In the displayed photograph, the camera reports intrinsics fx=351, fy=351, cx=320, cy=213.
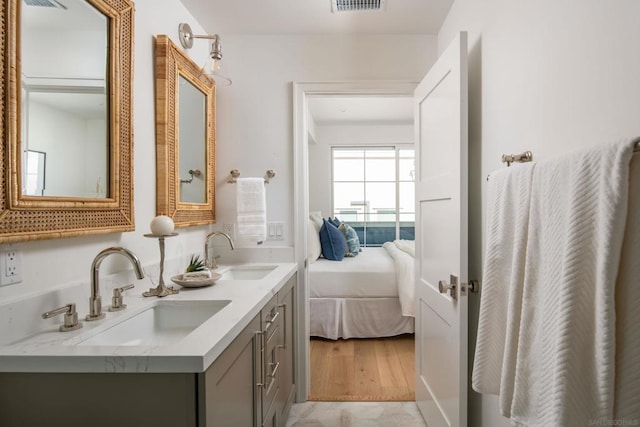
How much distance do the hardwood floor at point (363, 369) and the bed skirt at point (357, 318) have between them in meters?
0.08

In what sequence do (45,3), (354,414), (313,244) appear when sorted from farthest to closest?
(313,244) → (354,414) → (45,3)

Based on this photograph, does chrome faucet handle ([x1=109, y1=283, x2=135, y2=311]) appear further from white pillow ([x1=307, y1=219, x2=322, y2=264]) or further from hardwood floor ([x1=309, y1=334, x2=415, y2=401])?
white pillow ([x1=307, y1=219, x2=322, y2=264])

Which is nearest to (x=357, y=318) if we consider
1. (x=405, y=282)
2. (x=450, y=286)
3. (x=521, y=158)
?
(x=405, y=282)

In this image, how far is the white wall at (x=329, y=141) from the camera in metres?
5.34

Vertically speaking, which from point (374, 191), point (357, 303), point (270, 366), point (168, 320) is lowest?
point (357, 303)

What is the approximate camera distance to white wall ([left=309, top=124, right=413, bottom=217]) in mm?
5336

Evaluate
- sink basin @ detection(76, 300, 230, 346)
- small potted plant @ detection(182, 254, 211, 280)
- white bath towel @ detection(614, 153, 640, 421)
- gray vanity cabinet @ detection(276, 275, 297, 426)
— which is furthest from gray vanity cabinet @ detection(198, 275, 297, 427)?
white bath towel @ detection(614, 153, 640, 421)

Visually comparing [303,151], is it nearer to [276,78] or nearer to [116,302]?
[276,78]

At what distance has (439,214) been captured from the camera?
5.73 ft

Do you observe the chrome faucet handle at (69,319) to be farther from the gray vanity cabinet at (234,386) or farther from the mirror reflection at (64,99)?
the gray vanity cabinet at (234,386)

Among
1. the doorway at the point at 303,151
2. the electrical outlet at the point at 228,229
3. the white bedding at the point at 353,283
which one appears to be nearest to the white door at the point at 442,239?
the doorway at the point at 303,151

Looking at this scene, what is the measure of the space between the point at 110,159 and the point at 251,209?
967 millimetres

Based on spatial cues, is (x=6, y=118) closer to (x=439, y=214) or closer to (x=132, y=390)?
(x=132, y=390)

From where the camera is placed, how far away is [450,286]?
5.08ft
